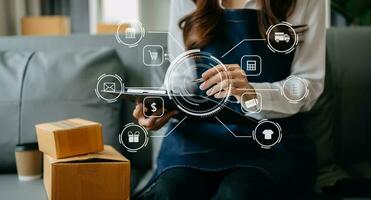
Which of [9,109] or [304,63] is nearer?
[304,63]

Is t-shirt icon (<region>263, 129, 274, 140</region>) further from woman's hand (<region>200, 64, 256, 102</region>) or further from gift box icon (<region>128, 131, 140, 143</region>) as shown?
gift box icon (<region>128, 131, 140, 143</region>)

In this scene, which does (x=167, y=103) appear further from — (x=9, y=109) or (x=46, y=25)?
(x=46, y=25)

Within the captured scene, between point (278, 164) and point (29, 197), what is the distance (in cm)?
51

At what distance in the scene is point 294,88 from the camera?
31.7 inches

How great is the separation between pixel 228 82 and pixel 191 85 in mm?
72

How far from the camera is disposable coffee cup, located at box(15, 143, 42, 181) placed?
0.92 m

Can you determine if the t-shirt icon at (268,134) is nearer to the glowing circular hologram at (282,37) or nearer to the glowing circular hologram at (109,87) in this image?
the glowing circular hologram at (282,37)

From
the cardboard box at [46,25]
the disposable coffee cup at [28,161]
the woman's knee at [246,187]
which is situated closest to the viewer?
the woman's knee at [246,187]

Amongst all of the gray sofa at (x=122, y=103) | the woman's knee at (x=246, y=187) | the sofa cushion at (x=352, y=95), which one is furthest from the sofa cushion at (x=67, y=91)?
the sofa cushion at (x=352, y=95)

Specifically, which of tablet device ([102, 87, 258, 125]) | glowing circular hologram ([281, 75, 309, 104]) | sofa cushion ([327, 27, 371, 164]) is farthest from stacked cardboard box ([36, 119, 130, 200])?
sofa cushion ([327, 27, 371, 164])

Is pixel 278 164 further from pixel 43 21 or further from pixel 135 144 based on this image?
pixel 43 21

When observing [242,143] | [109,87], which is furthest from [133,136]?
[242,143]

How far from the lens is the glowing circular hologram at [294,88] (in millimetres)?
803

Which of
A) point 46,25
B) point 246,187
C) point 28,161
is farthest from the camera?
point 46,25
